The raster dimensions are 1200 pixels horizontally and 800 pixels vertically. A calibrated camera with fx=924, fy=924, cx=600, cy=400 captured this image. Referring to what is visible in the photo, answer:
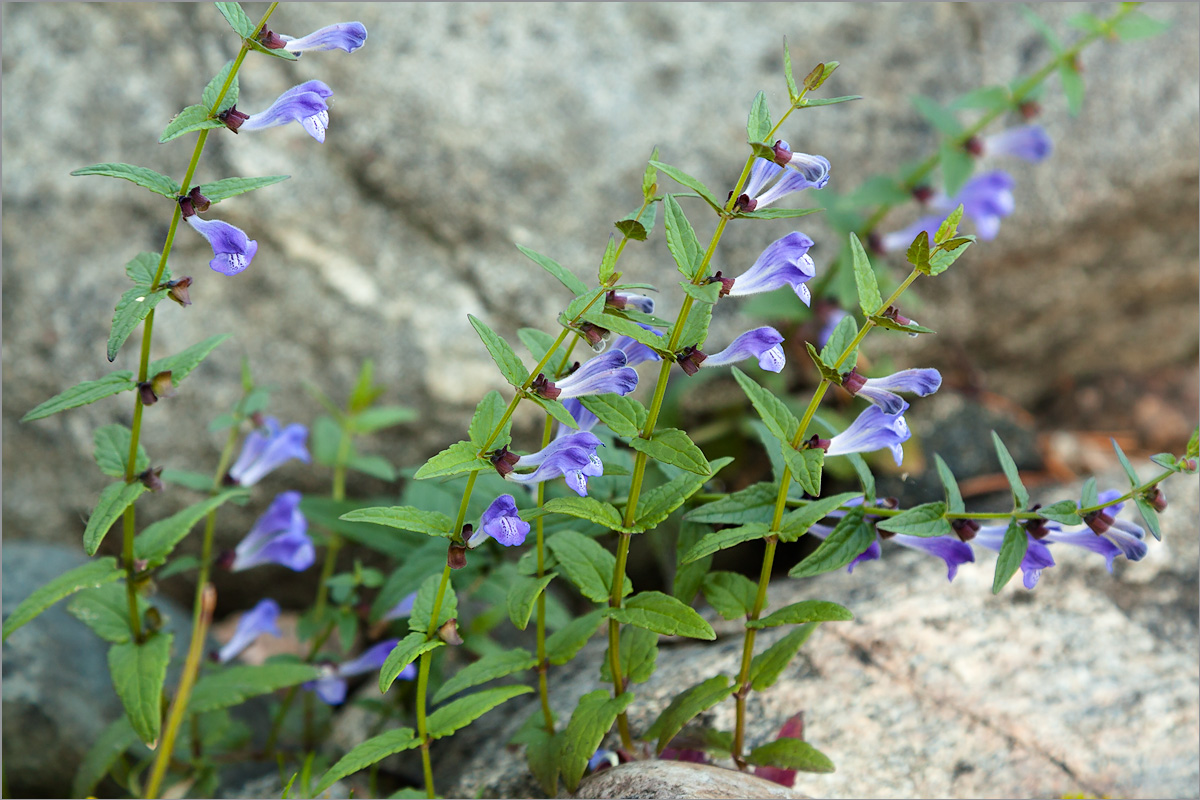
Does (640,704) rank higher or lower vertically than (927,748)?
higher

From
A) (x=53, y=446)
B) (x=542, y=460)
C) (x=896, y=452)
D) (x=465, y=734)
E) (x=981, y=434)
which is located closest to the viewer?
(x=542, y=460)

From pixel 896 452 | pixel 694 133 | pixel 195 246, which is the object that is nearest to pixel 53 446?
pixel 195 246

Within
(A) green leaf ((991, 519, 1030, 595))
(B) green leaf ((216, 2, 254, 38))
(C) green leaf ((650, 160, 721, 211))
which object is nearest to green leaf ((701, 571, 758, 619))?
(A) green leaf ((991, 519, 1030, 595))

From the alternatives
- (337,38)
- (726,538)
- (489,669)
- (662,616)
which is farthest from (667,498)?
(337,38)

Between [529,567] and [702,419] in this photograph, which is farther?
[702,419]

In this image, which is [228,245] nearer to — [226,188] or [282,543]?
[226,188]

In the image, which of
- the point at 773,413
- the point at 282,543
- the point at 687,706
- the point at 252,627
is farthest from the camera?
the point at 252,627

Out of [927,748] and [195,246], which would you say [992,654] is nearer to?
[927,748]
